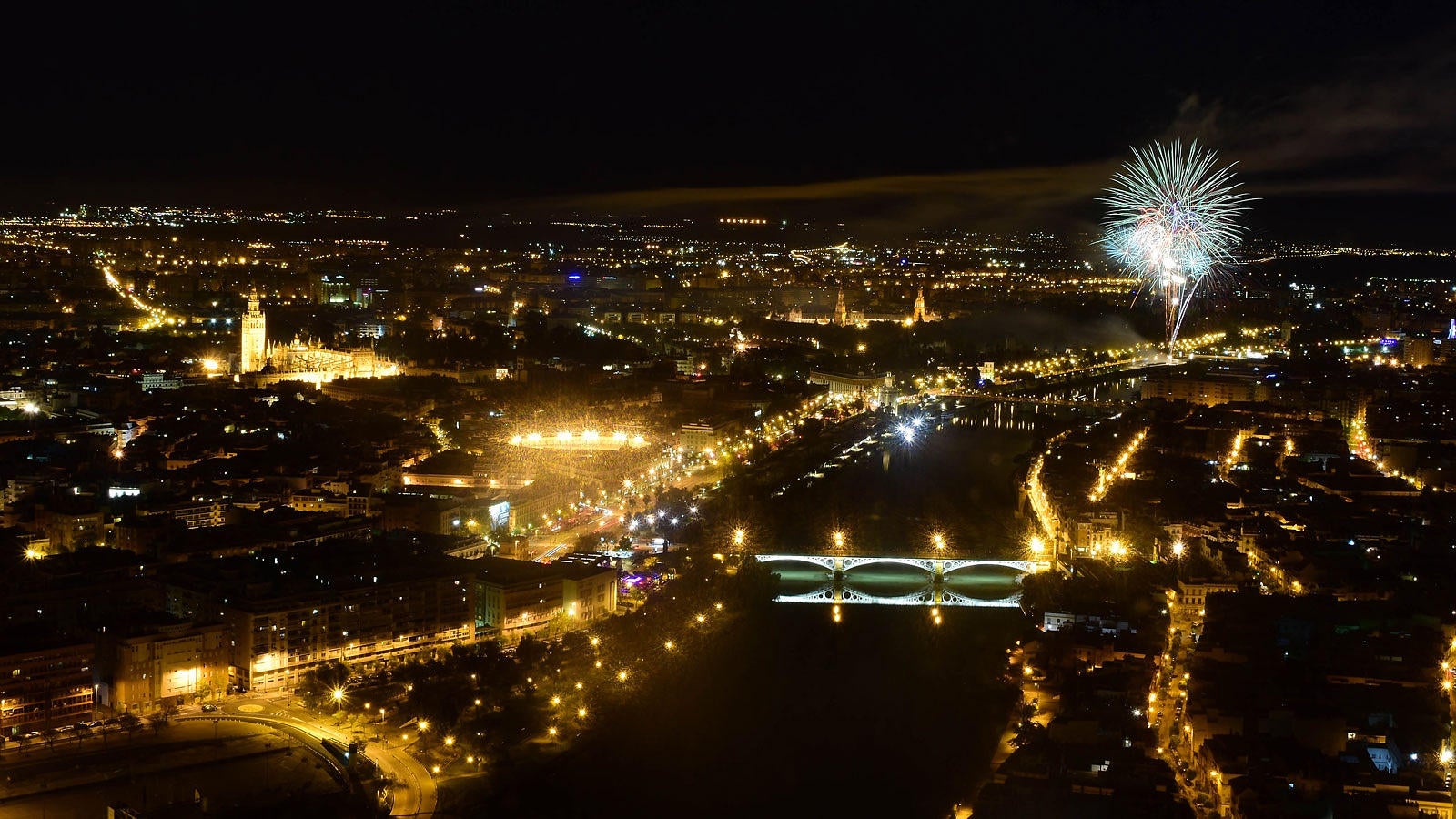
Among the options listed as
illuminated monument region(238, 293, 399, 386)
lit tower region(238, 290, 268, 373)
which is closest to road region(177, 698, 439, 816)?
illuminated monument region(238, 293, 399, 386)

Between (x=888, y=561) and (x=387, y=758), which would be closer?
(x=387, y=758)

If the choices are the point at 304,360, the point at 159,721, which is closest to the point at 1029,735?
the point at 159,721

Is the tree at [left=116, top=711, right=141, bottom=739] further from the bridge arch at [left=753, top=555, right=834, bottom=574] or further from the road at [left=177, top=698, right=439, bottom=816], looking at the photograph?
the bridge arch at [left=753, top=555, right=834, bottom=574]

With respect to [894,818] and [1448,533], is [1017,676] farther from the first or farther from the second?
[1448,533]

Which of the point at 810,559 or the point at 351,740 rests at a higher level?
the point at 810,559

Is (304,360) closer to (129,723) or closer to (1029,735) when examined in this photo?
(129,723)

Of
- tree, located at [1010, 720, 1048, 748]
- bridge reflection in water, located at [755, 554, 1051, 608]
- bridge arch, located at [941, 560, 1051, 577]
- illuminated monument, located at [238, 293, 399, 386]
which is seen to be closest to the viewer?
tree, located at [1010, 720, 1048, 748]
